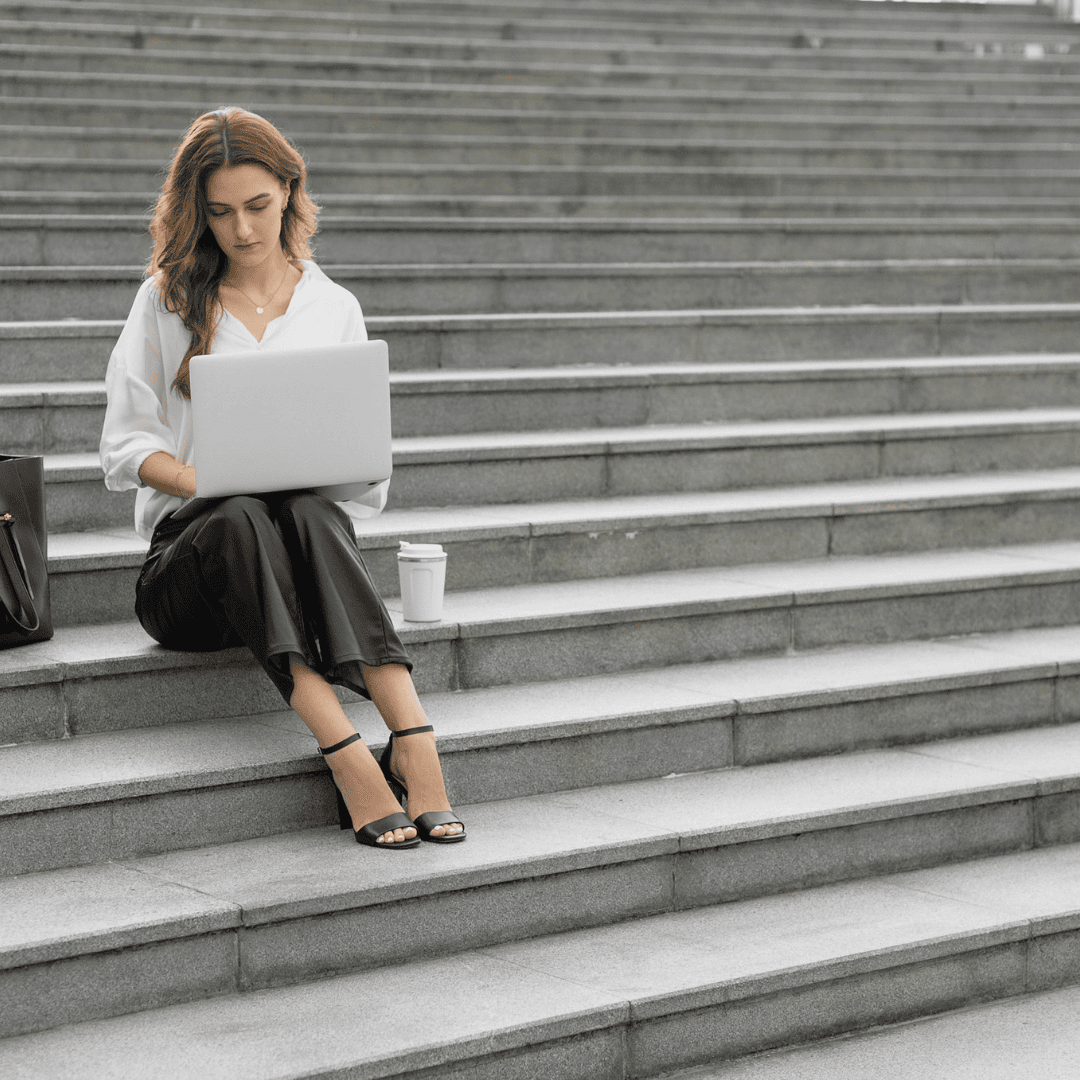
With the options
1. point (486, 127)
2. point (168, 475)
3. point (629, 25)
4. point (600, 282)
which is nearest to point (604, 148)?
point (486, 127)

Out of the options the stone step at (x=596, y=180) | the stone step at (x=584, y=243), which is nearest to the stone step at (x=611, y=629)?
the stone step at (x=584, y=243)

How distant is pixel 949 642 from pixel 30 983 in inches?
109

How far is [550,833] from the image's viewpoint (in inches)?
132

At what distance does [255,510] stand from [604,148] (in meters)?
4.19

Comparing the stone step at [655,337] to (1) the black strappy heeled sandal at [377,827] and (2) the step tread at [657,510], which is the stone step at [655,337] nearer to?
(2) the step tread at [657,510]

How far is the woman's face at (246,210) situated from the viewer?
11.3 ft

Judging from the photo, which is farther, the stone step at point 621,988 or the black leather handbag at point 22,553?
the black leather handbag at point 22,553

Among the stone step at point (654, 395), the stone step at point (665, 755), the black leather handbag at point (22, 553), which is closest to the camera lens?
the stone step at point (665, 755)

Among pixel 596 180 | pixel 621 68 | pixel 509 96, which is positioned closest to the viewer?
pixel 596 180

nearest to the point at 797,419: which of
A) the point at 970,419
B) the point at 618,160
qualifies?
the point at 970,419

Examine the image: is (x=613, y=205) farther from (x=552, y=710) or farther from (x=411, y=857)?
(x=411, y=857)

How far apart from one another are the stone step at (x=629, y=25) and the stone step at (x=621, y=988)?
5.20 metres

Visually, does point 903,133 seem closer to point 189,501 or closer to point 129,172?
point 129,172

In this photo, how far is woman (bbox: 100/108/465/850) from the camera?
10.5 ft
